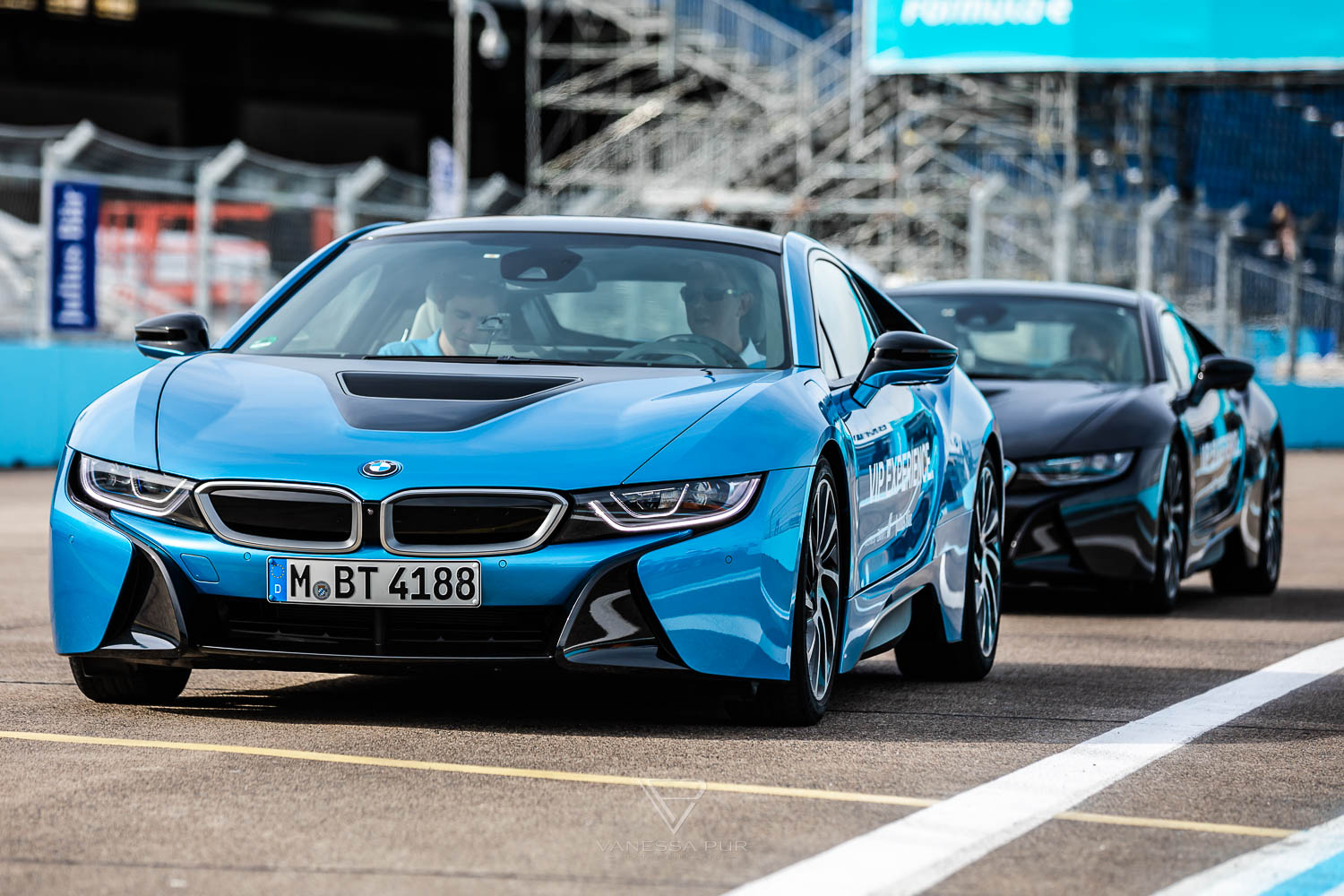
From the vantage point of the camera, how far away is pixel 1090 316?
1107cm

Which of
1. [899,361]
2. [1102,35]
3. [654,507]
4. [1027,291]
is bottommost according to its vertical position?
[654,507]

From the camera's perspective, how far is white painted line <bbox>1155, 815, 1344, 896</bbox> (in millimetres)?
4074

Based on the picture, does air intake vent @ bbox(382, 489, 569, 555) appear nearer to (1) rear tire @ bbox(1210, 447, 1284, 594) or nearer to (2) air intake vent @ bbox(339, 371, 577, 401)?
(2) air intake vent @ bbox(339, 371, 577, 401)

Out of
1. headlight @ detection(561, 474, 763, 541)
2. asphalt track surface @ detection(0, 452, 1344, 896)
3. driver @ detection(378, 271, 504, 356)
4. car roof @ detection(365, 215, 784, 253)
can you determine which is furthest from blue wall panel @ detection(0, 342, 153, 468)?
headlight @ detection(561, 474, 763, 541)

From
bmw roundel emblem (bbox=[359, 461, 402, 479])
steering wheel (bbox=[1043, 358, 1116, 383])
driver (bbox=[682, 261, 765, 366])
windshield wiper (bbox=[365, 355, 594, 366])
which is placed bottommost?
steering wheel (bbox=[1043, 358, 1116, 383])

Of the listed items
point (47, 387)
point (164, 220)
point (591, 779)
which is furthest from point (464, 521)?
point (164, 220)

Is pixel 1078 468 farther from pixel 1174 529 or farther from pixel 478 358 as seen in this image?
pixel 478 358

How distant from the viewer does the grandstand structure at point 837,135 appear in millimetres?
39969

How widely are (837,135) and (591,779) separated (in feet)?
130

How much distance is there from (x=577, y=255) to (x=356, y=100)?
1857 inches

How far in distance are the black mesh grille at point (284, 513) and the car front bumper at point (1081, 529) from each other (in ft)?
15.9

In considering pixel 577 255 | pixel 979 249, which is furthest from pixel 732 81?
pixel 577 255

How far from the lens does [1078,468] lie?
9.96m

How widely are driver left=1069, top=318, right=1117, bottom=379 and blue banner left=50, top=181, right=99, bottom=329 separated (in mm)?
11107
